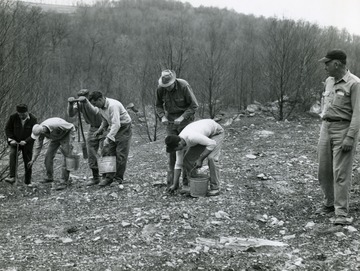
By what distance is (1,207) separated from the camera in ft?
20.4

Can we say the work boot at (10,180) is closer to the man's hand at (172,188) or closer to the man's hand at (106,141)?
the man's hand at (106,141)

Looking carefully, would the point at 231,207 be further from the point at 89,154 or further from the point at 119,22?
the point at 119,22

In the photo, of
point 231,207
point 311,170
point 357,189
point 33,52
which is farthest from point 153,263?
point 33,52

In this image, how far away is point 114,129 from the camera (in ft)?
21.2

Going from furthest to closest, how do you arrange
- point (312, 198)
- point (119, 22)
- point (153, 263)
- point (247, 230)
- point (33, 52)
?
point (119, 22)
point (33, 52)
point (312, 198)
point (247, 230)
point (153, 263)

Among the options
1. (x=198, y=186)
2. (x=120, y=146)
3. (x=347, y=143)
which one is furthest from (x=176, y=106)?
(x=347, y=143)

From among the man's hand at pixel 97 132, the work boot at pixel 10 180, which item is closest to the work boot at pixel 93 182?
the man's hand at pixel 97 132

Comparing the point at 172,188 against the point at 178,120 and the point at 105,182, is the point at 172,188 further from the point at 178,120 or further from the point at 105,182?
the point at 105,182

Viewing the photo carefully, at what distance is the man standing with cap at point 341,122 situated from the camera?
4418 millimetres

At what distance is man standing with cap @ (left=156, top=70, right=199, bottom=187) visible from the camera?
6.16 metres

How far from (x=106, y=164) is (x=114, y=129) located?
23.1 inches

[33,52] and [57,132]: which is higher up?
[33,52]

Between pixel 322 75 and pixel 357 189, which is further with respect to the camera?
pixel 322 75

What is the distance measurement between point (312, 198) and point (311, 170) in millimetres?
1872
